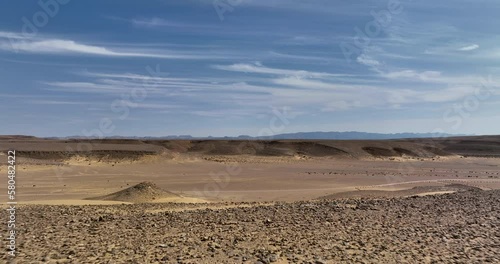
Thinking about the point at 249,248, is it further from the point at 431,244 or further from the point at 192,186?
the point at 192,186

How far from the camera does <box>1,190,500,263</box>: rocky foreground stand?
8.57m

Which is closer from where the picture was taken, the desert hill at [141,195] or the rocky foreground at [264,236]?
the rocky foreground at [264,236]

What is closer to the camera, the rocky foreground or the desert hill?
the rocky foreground

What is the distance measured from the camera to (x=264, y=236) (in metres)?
10.3

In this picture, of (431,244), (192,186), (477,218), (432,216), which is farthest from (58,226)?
(192,186)

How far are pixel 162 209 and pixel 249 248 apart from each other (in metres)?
7.53

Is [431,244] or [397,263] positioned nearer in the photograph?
[397,263]

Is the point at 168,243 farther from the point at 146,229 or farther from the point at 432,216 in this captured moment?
the point at 432,216

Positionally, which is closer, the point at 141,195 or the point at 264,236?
the point at 264,236

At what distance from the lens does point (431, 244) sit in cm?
981

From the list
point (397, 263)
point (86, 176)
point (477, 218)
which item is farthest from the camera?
point (86, 176)

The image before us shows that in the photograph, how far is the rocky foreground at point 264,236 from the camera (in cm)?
857

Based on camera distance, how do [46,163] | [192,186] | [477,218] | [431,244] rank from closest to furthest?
1. [431,244]
2. [477,218]
3. [192,186]
4. [46,163]

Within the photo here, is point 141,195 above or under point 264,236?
under
